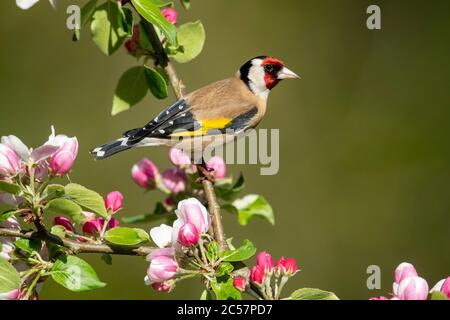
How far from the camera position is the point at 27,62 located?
4602 mm

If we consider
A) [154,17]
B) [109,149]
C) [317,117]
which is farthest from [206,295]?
[317,117]

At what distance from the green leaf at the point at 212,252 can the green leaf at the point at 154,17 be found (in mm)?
448

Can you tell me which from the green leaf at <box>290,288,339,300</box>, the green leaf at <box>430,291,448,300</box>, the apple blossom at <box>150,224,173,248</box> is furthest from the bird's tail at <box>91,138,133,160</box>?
the green leaf at <box>430,291,448,300</box>

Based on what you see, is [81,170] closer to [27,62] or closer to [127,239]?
[27,62]

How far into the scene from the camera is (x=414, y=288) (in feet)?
4.22

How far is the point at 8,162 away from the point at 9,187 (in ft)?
0.23

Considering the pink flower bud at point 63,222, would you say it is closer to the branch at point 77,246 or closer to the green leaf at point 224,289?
the branch at point 77,246

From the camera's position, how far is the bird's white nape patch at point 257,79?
271 centimetres

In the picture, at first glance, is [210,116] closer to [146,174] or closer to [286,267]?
[146,174]

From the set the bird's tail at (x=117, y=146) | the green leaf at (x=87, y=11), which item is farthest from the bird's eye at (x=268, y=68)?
the green leaf at (x=87, y=11)

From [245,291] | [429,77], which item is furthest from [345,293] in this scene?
[245,291]

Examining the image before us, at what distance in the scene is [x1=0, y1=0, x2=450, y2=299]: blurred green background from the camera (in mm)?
4500
